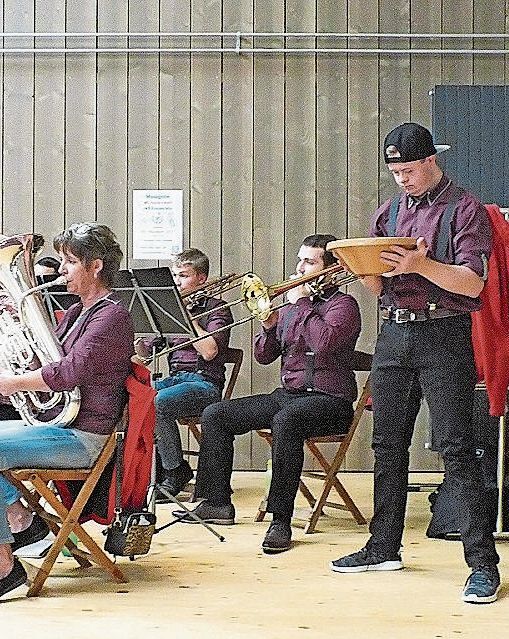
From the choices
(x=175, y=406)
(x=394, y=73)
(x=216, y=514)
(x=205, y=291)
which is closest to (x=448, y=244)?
(x=216, y=514)

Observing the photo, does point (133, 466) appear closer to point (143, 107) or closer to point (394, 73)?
point (143, 107)

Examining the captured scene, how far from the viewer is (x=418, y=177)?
383cm

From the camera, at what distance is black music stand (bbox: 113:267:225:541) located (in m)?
4.67

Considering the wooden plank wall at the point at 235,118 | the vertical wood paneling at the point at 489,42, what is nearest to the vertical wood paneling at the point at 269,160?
the wooden plank wall at the point at 235,118

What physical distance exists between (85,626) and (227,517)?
1.73 metres

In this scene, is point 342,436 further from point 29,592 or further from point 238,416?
point 29,592

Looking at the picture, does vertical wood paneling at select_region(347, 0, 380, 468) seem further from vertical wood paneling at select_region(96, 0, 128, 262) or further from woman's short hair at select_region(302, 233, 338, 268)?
woman's short hair at select_region(302, 233, 338, 268)

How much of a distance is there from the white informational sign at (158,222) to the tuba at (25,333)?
2.96 m

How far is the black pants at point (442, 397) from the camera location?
3.75 m

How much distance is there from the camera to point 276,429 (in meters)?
4.81

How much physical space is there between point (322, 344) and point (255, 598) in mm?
1457

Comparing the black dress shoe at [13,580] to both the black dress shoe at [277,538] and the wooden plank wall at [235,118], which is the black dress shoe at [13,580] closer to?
the black dress shoe at [277,538]

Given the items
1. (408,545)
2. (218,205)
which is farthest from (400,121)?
(408,545)

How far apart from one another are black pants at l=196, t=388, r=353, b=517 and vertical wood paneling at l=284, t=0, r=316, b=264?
1.89 meters
